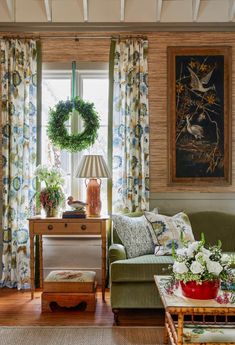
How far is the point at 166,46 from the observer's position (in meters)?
5.72

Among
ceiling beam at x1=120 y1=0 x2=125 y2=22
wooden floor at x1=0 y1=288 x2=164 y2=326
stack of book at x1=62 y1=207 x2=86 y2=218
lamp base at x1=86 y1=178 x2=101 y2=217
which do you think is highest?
ceiling beam at x1=120 y1=0 x2=125 y2=22

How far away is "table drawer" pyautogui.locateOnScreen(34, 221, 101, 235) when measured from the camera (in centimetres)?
507

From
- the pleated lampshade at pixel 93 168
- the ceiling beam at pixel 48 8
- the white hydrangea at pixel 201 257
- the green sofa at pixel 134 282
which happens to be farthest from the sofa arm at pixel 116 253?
the ceiling beam at pixel 48 8

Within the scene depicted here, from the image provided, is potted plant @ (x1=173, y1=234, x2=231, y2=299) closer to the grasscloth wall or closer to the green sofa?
the green sofa

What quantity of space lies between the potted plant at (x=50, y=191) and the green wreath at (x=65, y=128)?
1.23 feet

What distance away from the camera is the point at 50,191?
529 cm

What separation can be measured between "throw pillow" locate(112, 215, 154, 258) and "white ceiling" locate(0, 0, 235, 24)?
237cm

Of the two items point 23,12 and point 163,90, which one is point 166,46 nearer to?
point 163,90

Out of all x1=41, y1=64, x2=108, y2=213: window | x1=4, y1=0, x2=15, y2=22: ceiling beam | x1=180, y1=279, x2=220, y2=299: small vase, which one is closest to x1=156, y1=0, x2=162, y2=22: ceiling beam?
x1=41, y1=64, x2=108, y2=213: window

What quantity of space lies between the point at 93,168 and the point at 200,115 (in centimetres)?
144

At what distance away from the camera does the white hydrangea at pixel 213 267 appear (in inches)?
127

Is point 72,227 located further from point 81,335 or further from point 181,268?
point 181,268

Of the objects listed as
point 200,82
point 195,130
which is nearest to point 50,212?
point 195,130

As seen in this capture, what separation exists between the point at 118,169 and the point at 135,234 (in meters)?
1.08
